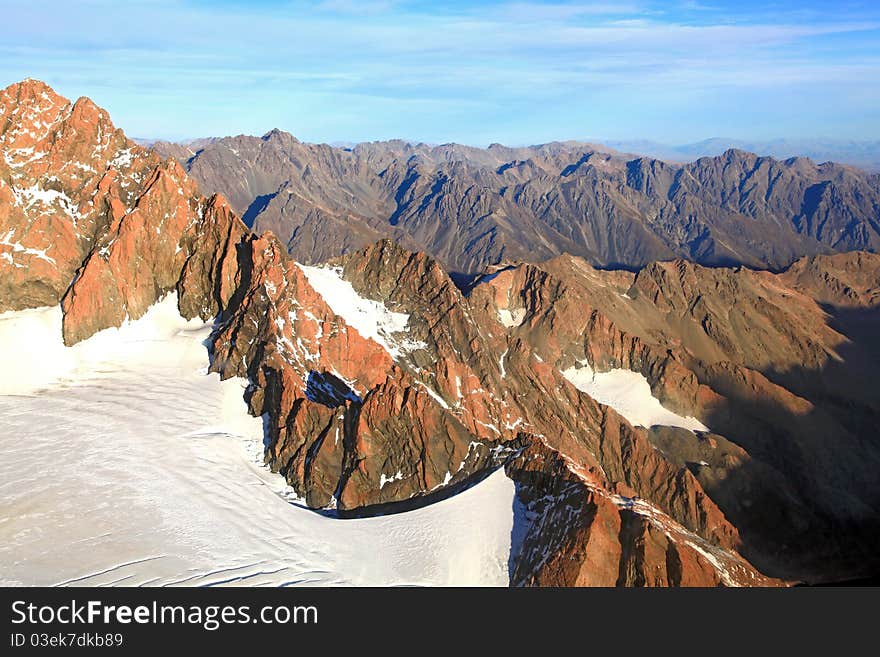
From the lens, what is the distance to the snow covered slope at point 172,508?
5266cm

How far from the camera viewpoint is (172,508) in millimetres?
59938

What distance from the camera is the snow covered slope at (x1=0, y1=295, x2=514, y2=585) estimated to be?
52.7 meters

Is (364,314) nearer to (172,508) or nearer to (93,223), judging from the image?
(93,223)

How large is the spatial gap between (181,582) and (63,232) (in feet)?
223

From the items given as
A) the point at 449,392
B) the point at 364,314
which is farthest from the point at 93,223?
the point at 449,392

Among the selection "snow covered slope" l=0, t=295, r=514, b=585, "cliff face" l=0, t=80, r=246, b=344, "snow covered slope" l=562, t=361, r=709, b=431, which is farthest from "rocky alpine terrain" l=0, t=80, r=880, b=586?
"snow covered slope" l=0, t=295, r=514, b=585

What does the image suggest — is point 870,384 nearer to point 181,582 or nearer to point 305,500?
point 305,500

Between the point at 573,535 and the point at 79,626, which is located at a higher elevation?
the point at 79,626

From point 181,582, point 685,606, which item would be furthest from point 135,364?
point 685,606

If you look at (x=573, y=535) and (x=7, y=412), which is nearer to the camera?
(x=573, y=535)

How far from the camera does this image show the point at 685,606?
33.2 metres

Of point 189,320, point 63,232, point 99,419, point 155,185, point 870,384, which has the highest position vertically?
point 155,185

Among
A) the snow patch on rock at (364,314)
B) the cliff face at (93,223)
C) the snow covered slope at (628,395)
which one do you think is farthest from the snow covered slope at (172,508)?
the snow covered slope at (628,395)

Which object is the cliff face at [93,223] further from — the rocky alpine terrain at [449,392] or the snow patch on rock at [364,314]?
the snow patch on rock at [364,314]
